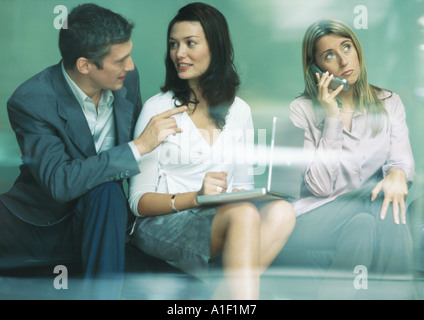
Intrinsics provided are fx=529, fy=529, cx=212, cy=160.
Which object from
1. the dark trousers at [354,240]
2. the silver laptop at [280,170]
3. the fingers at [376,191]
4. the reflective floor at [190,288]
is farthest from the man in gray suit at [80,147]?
the fingers at [376,191]

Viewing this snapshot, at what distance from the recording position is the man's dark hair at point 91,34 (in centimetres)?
227

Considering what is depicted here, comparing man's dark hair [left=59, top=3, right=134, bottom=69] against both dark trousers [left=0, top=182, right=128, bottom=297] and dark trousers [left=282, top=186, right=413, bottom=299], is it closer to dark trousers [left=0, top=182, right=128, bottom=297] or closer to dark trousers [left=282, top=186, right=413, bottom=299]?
Result: dark trousers [left=0, top=182, right=128, bottom=297]

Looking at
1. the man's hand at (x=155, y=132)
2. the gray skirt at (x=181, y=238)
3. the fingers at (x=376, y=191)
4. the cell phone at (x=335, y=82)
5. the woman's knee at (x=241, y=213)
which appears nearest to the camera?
the woman's knee at (x=241, y=213)

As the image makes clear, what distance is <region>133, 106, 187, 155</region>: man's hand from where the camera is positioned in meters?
2.21

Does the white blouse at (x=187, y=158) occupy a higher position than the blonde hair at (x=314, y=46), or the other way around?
the blonde hair at (x=314, y=46)

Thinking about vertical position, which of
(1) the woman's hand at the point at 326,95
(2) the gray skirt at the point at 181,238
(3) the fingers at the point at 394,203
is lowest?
(2) the gray skirt at the point at 181,238

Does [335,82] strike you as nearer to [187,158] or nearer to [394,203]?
[394,203]

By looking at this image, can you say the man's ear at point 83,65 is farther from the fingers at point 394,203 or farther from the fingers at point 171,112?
the fingers at point 394,203

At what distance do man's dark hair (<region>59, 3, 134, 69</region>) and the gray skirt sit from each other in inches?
28.8

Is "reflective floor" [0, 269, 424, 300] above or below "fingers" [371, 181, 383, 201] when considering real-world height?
below

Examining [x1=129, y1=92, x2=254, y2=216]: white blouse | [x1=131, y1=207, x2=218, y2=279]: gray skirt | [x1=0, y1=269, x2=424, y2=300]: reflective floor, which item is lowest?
[x1=0, y1=269, x2=424, y2=300]: reflective floor

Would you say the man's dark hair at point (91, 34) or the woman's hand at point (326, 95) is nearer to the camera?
the man's dark hair at point (91, 34)

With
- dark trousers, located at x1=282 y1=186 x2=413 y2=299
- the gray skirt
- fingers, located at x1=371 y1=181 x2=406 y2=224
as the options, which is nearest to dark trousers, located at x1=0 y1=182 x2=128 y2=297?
the gray skirt

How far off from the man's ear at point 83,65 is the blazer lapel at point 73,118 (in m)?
0.08
